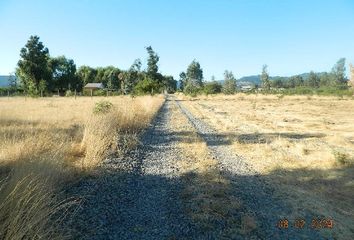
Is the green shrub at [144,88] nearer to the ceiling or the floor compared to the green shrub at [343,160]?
nearer to the ceiling

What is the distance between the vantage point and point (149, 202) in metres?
6.19

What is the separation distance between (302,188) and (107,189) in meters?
3.98

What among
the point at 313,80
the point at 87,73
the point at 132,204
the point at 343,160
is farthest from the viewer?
the point at 313,80

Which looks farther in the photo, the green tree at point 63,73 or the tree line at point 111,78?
the green tree at point 63,73

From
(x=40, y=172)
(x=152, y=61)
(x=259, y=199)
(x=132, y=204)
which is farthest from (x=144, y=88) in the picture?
(x=40, y=172)

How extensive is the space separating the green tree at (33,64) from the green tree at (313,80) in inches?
3702

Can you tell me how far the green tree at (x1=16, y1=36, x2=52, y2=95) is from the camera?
5903cm

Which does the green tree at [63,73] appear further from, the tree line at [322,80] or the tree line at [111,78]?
the tree line at [322,80]

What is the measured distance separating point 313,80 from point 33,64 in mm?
98006

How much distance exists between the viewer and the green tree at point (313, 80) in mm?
124125

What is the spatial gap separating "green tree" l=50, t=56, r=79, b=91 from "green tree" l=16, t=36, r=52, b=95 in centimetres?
1610

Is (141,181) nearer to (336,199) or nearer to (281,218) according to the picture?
(281,218)
